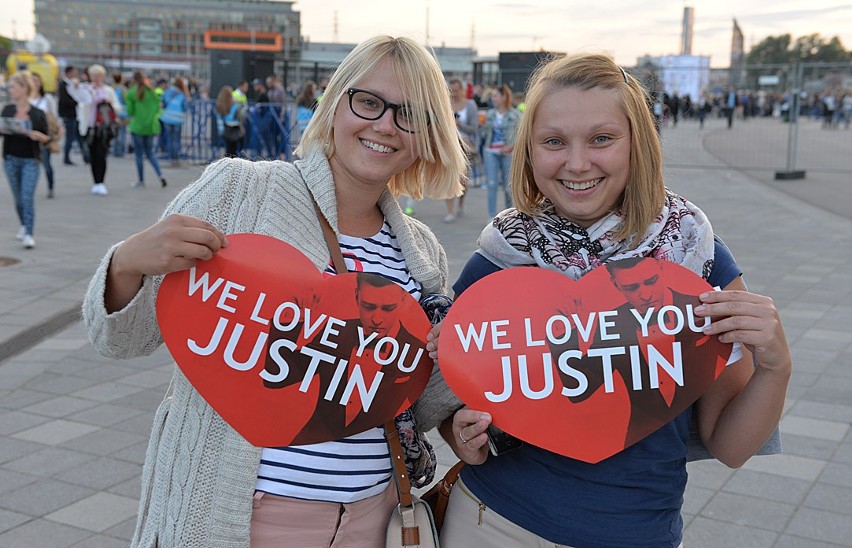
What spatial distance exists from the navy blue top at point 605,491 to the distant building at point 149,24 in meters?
130

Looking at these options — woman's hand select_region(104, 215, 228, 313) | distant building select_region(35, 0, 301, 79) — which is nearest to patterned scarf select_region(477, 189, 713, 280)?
woman's hand select_region(104, 215, 228, 313)

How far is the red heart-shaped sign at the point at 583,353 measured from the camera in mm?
1630

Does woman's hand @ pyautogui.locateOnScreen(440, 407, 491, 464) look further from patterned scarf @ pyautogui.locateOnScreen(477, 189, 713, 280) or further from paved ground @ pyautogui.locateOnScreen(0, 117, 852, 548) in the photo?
paved ground @ pyautogui.locateOnScreen(0, 117, 852, 548)

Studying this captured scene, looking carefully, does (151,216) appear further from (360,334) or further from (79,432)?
Answer: (360,334)

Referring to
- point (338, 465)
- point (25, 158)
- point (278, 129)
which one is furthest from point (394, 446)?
point (278, 129)

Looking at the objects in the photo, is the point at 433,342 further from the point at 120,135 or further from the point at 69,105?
the point at 120,135

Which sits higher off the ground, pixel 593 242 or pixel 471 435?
pixel 593 242

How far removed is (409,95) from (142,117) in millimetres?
13100

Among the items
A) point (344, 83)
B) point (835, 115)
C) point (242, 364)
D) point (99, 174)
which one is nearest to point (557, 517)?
point (242, 364)

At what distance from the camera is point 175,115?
17.9 meters

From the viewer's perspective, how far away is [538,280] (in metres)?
1.70

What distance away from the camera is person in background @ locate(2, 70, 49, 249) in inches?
354

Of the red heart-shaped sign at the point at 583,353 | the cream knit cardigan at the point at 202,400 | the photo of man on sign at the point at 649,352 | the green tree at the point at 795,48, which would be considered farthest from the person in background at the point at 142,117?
the green tree at the point at 795,48

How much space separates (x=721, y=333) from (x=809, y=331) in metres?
5.19
